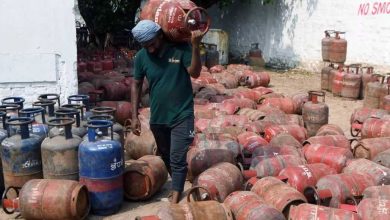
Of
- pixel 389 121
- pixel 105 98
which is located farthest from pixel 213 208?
pixel 105 98

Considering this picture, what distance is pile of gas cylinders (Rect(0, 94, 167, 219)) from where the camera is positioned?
4316mm

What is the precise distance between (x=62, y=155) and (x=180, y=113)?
1.26 meters

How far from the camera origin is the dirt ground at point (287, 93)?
481 cm

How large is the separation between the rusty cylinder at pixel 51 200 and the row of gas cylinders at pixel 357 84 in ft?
22.2

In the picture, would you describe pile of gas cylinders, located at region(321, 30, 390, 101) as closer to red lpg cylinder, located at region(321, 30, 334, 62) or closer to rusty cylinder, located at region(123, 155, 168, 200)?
red lpg cylinder, located at region(321, 30, 334, 62)

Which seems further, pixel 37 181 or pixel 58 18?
pixel 58 18

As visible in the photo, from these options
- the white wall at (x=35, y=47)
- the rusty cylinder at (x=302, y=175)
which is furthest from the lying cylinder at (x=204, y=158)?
the white wall at (x=35, y=47)

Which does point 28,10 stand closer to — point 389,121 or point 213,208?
point 213,208

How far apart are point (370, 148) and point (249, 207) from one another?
255 centimetres

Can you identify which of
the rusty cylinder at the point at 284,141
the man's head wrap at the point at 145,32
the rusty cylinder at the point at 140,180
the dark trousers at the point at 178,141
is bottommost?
the rusty cylinder at the point at 140,180

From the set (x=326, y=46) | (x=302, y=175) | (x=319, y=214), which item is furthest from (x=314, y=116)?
(x=326, y=46)

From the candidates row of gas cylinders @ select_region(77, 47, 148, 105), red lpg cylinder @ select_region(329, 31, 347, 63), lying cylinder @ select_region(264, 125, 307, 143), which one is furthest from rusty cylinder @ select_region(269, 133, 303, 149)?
red lpg cylinder @ select_region(329, 31, 347, 63)

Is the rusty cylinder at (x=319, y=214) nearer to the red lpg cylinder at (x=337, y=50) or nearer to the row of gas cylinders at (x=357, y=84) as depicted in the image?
Result: the row of gas cylinders at (x=357, y=84)

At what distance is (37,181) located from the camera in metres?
4.43
